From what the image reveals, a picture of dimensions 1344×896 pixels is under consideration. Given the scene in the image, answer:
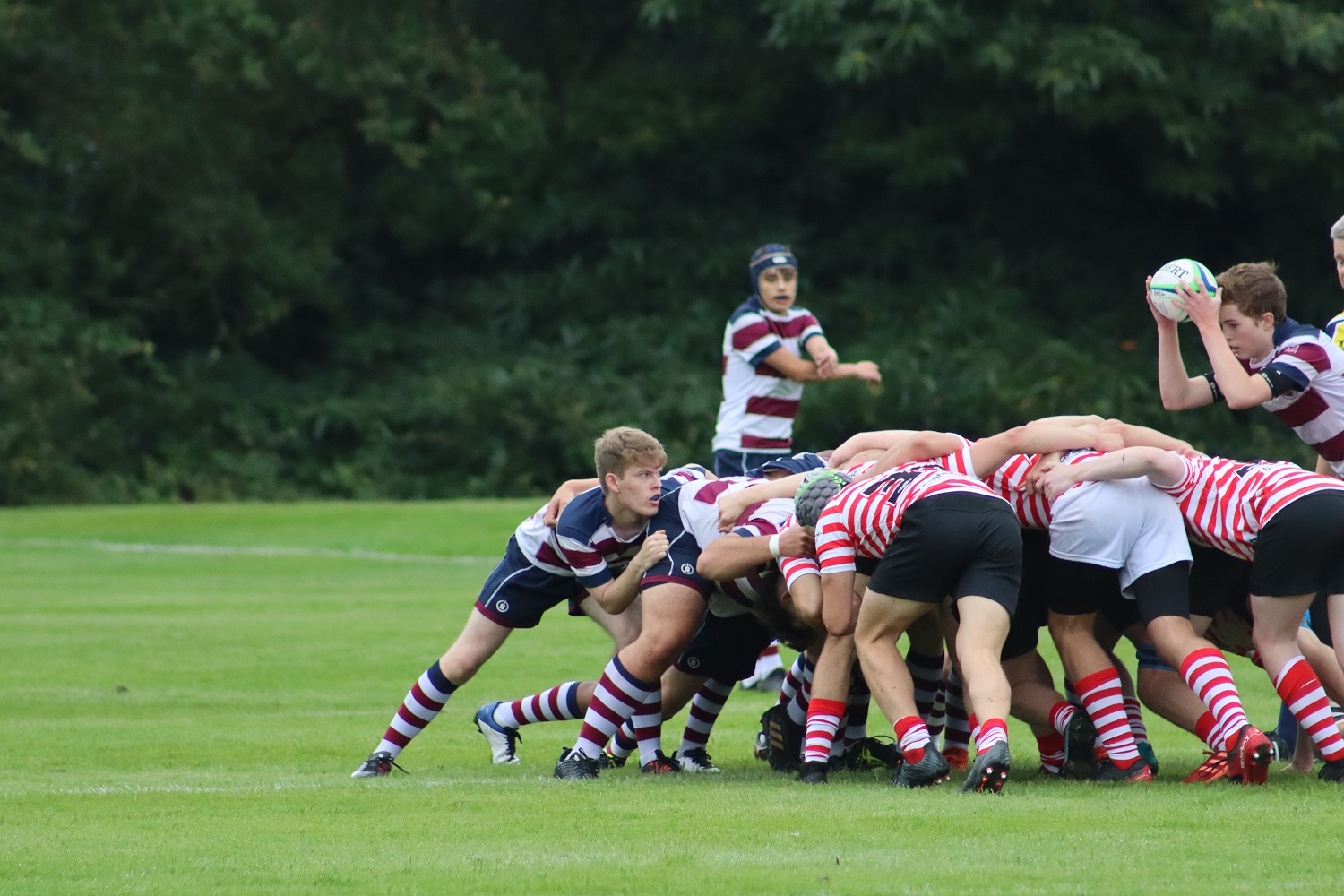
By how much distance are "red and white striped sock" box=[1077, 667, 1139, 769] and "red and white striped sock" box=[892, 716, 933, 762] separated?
69 centimetres

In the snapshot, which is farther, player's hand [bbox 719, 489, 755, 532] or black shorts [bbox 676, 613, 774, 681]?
black shorts [bbox 676, 613, 774, 681]

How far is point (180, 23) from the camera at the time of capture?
28.3 m

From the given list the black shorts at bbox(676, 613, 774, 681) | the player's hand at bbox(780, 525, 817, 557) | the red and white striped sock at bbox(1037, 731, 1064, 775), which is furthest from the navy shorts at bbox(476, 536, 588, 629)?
the red and white striped sock at bbox(1037, 731, 1064, 775)

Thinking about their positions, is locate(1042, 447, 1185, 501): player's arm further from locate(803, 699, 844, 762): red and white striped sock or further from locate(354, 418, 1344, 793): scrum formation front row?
locate(803, 699, 844, 762): red and white striped sock

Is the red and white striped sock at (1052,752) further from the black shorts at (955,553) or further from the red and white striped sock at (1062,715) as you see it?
the black shorts at (955,553)

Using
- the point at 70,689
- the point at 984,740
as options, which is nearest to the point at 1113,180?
the point at 70,689

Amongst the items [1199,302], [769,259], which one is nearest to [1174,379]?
[1199,302]

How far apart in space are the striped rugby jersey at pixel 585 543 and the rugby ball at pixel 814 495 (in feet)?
2.57

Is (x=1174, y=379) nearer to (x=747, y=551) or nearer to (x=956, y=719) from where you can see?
(x=956, y=719)

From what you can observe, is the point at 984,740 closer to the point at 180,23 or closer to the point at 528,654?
the point at 528,654

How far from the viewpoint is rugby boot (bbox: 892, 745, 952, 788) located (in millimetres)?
6711

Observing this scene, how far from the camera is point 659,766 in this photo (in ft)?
26.0

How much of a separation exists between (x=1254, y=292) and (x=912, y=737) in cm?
→ 233

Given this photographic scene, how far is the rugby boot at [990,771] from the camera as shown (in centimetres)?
638
